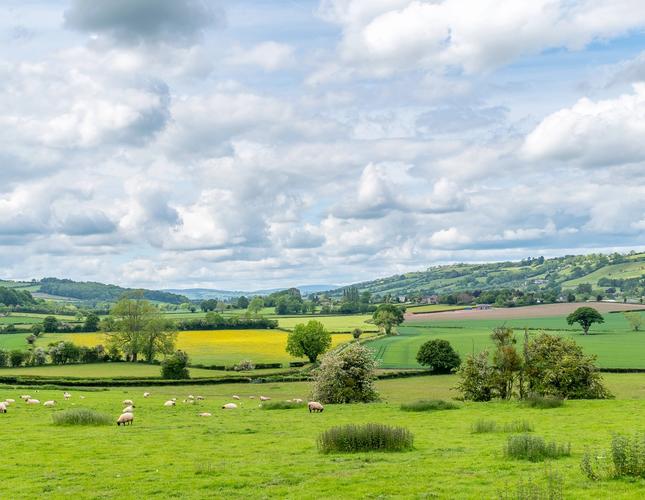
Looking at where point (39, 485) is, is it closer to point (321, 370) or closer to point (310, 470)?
point (310, 470)

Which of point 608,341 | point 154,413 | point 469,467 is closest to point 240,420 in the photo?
point 154,413

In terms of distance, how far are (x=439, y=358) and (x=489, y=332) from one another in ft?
212

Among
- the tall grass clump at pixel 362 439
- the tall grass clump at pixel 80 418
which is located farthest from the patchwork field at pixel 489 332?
the tall grass clump at pixel 362 439

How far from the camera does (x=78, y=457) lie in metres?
24.1

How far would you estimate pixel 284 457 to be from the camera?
2317 cm

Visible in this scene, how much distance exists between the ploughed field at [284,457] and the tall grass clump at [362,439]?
2.08 ft

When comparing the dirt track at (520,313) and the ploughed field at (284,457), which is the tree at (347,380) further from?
the dirt track at (520,313)

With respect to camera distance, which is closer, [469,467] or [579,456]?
[469,467]

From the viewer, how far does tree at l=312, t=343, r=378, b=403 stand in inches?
2128

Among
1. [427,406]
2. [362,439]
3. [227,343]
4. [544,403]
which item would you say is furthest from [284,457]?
[227,343]

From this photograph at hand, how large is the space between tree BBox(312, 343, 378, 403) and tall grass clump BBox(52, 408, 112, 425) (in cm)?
2314

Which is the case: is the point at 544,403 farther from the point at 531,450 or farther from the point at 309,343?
the point at 309,343

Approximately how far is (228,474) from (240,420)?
1769 centimetres

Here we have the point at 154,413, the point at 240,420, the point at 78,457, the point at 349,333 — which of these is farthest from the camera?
the point at 349,333
